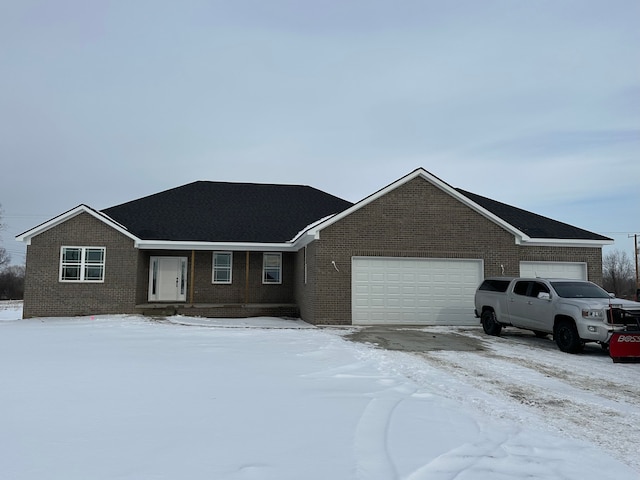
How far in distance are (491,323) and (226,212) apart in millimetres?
13117

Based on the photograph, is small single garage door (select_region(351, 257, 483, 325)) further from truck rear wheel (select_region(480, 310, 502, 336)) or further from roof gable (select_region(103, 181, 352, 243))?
roof gable (select_region(103, 181, 352, 243))

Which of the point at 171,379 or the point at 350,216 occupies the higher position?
the point at 350,216

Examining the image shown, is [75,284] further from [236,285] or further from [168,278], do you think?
[236,285]

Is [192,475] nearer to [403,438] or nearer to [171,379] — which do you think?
[403,438]

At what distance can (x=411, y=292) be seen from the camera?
56.2ft

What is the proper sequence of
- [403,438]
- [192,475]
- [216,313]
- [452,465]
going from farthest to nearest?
[216,313], [403,438], [452,465], [192,475]

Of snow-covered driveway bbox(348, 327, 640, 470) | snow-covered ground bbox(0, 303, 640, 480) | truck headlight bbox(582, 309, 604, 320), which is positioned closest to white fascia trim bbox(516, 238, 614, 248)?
snow-covered driveway bbox(348, 327, 640, 470)

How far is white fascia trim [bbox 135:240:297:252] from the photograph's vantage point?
19450 millimetres

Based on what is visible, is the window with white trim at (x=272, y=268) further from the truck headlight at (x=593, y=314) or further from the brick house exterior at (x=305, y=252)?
the truck headlight at (x=593, y=314)

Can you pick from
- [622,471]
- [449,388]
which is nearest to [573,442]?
[622,471]

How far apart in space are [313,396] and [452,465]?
2.58 metres

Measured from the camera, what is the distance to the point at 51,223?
61.1 feet

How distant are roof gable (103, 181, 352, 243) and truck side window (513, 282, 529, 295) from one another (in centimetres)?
994

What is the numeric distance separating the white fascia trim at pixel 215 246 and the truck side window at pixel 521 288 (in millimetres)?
9469
